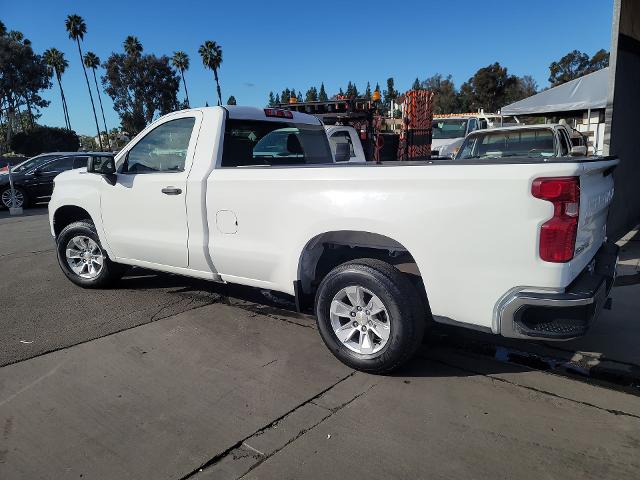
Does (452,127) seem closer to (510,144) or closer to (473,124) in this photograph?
(473,124)

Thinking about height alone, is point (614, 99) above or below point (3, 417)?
above

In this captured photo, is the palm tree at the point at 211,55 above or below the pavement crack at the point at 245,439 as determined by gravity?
above

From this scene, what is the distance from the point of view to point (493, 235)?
2830mm

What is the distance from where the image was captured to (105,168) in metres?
4.90

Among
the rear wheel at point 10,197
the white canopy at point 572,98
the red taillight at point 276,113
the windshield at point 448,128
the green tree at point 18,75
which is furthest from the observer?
the green tree at point 18,75

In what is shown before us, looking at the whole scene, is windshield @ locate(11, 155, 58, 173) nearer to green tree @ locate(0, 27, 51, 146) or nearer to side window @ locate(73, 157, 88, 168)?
side window @ locate(73, 157, 88, 168)

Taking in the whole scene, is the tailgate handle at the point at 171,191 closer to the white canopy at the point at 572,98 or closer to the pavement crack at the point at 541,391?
the pavement crack at the point at 541,391

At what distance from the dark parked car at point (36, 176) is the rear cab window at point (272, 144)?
11.3m

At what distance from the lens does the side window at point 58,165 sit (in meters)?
15.1

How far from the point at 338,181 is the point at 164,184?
75.3 inches

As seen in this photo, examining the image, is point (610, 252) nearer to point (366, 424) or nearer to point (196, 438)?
point (366, 424)

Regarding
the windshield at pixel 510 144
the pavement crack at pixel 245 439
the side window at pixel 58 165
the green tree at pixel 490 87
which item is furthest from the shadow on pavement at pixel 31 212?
the green tree at pixel 490 87

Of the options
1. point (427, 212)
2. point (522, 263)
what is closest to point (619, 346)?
point (522, 263)

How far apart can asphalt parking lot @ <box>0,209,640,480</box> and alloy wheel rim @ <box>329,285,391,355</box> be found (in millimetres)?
229
